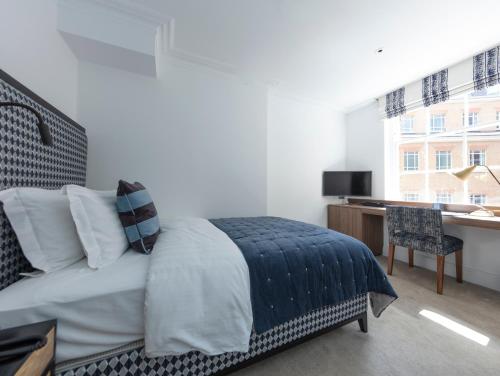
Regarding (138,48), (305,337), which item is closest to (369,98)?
(138,48)

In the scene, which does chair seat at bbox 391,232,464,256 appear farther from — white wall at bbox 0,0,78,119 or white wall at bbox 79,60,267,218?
white wall at bbox 0,0,78,119

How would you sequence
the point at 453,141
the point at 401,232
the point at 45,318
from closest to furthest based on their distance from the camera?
the point at 45,318 < the point at 401,232 < the point at 453,141

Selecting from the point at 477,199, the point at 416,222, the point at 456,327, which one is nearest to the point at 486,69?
the point at 477,199

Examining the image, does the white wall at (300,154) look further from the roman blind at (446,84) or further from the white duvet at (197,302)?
the white duvet at (197,302)

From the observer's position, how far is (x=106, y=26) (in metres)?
1.84

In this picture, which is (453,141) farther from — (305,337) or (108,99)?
(108,99)

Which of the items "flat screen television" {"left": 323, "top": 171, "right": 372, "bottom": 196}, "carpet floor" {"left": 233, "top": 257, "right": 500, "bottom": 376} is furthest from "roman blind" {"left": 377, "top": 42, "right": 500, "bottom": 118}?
"carpet floor" {"left": 233, "top": 257, "right": 500, "bottom": 376}

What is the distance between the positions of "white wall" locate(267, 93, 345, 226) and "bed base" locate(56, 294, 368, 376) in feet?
6.39

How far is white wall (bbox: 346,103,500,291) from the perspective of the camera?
221 cm

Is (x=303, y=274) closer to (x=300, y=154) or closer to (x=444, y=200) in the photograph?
(x=300, y=154)

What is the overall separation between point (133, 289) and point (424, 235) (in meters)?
2.72

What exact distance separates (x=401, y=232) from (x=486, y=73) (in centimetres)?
192

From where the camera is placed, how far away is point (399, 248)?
3066 mm

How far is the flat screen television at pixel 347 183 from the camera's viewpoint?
3.49 meters
